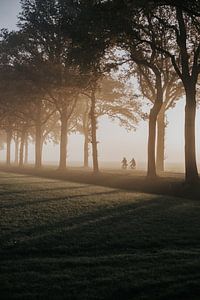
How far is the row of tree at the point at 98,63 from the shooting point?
90.6ft

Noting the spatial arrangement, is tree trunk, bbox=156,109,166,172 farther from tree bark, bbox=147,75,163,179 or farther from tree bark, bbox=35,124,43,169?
tree bark, bbox=35,124,43,169

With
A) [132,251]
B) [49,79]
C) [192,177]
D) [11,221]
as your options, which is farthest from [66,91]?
[132,251]

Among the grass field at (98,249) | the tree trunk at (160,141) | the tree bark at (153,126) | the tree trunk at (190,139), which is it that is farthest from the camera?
the tree trunk at (160,141)

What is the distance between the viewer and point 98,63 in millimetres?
33062

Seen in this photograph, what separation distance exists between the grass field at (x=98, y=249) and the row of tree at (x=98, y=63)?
10.4m

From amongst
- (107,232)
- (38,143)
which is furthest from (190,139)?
(38,143)

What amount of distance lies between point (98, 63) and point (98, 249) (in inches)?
897

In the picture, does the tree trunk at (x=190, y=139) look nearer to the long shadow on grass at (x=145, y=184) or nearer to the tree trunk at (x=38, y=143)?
the long shadow on grass at (x=145, y=184)

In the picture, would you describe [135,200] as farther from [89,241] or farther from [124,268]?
[124,268]

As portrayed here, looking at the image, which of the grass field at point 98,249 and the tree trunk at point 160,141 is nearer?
the grass field at point 98,249

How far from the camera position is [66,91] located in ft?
143

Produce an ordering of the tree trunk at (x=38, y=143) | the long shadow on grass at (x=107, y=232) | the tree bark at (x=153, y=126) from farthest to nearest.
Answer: the tree trunk at (x=38, y=143) → the tree bark at (x=153, y=126) → the long shadow on grass at (x=107, y=232)

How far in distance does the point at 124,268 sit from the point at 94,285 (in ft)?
4.41

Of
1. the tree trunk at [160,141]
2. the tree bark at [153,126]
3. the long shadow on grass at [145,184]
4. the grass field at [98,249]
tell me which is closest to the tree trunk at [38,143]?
the long shadow on grass at [145,184]
